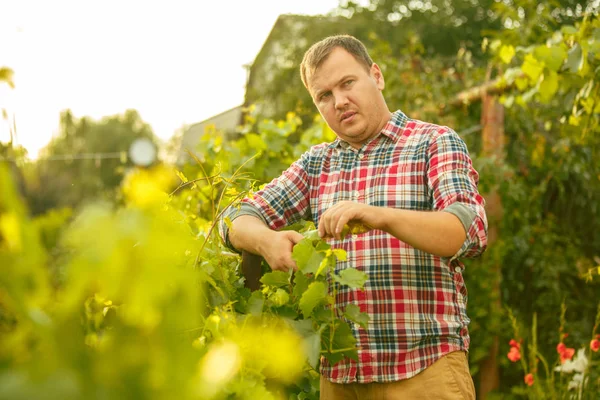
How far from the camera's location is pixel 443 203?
144 centimetres

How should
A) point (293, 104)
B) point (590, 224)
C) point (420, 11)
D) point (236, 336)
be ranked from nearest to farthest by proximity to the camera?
1. point (236, 336)
2. point (590, 224)
3. point (293, 104)
4. point (420, 11)

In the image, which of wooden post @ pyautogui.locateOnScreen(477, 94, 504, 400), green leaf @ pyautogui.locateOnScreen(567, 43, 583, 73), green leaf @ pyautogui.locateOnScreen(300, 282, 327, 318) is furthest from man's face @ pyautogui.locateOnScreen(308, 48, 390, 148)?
wooden post @ pyautogui.locateOnScreen(477, 94, 504, 400)

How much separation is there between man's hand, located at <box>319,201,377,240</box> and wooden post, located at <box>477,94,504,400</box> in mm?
3360

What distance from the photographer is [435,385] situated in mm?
1537

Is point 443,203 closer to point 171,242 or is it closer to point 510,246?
point 171,242

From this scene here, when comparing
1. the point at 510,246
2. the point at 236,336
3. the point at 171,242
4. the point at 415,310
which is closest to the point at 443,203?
the point at 415,310

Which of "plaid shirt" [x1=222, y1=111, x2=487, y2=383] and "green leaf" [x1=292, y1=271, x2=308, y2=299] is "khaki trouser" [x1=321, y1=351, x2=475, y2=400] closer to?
"plaid shirt" [x1=222, y1=111, x2=487, y2=383]

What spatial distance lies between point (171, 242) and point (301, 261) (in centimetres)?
83

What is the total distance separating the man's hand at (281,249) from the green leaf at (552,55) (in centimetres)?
171

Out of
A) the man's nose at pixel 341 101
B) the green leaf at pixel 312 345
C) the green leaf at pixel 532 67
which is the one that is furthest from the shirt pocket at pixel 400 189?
the green leaf at pixel 532 67

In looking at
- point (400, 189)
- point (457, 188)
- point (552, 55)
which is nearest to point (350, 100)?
point (400, 189)

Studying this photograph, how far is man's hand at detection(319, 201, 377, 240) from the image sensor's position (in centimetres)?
115

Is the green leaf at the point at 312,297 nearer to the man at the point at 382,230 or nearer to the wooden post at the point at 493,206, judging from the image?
the man at the point at 382,230

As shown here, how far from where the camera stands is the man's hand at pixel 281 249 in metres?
1.30
